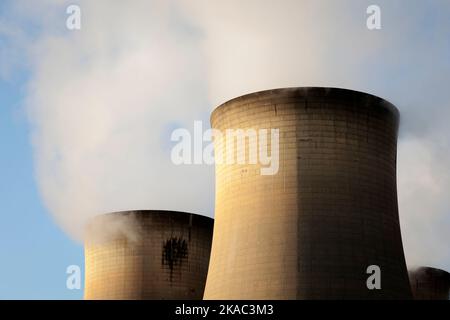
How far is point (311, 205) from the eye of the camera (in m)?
22.5

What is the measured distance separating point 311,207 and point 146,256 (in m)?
10.9

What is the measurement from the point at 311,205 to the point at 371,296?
7.45 feet

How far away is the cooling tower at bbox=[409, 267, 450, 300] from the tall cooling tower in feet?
46.1

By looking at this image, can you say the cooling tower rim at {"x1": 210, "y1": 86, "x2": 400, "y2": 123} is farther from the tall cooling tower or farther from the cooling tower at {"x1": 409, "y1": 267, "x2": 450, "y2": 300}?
the cooling tower at {"x1": 409, "y1": 267, "x2": 450, "y2": 300}

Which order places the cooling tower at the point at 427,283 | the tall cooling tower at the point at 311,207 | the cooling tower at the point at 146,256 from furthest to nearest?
1. the cooling tower at the point at 427,283
2. the cooling tower at the point at 146,256
3. the tall cooling tower at the point at 311,207

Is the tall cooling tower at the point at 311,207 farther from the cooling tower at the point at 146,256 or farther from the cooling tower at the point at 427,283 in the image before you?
the cooling tower at the point at 427,283

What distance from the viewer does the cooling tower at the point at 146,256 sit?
3212 cm

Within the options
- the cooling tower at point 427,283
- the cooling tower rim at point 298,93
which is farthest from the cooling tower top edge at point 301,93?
the cooling tower at point 427,283

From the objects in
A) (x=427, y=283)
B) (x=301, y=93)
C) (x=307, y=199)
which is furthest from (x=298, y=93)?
(x=427, y=283)

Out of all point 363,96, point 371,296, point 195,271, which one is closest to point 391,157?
point 363,96

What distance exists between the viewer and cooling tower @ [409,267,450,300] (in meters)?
37.1

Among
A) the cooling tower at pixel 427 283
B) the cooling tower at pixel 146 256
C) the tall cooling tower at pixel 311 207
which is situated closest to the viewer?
the tall cooling tower at pixel 311 207

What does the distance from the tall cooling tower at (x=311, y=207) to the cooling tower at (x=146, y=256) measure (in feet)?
29.9

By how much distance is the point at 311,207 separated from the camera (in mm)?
22453
